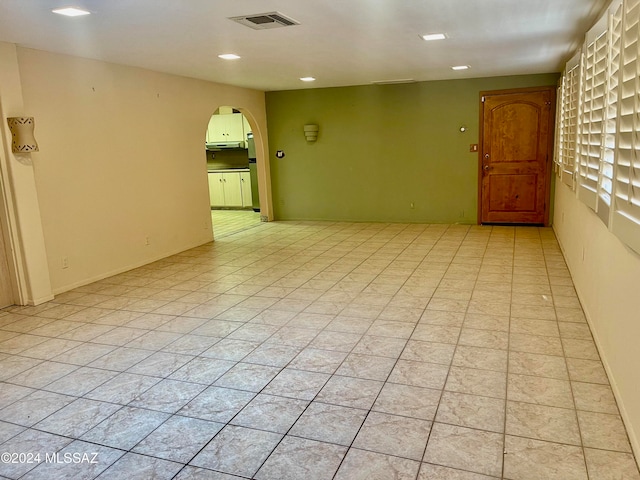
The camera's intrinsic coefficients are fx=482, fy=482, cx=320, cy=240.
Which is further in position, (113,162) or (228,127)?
(228,127)

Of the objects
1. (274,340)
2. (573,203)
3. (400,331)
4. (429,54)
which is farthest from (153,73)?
(573,203)

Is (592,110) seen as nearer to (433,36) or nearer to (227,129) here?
(433,36)

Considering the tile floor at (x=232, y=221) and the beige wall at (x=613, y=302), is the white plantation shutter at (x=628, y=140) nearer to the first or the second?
the beige wall at (x=613, y=302)

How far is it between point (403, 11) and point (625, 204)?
2.14m

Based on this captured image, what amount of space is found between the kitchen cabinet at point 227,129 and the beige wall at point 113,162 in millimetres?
3148

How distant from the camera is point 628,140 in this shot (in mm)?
2225

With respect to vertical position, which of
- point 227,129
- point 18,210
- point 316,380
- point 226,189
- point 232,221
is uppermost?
point 227,129

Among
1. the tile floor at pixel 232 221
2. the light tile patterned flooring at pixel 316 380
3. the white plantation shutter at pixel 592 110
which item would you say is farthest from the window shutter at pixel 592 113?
the tile floor at pixel 232 221

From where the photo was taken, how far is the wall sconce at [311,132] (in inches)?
328

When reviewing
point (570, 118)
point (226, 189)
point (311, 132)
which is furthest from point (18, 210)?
point (226, 189)

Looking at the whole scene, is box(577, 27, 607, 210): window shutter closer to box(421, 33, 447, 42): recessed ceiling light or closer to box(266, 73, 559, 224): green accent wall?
box(421, 33, 447, 42): recessed ceiling light

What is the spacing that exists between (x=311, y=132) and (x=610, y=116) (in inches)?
237

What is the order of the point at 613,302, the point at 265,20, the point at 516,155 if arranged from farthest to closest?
the point at 516,155 < the point at 265,20 < the point at 613,302

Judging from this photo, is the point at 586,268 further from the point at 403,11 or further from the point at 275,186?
the point at 275,186
